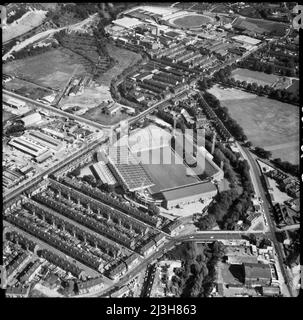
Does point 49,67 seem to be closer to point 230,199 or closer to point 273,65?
point 273,65

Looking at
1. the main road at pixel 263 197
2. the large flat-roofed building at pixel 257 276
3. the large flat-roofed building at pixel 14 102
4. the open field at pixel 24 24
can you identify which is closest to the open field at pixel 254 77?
the main road at pixel 263 197

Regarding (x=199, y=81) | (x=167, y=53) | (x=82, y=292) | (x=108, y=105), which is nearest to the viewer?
(x=82, y=292)

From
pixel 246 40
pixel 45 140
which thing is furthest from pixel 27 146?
pixel 246 40

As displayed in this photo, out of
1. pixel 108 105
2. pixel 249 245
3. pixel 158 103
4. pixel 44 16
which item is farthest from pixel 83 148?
pixel 44 16

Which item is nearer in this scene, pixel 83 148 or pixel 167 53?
pixel 83 148

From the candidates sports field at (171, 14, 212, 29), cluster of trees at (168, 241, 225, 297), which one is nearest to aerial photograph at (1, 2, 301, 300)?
cluster of trees at (168, 241, 225, 297)

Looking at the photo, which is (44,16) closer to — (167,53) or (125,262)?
(167,53)
